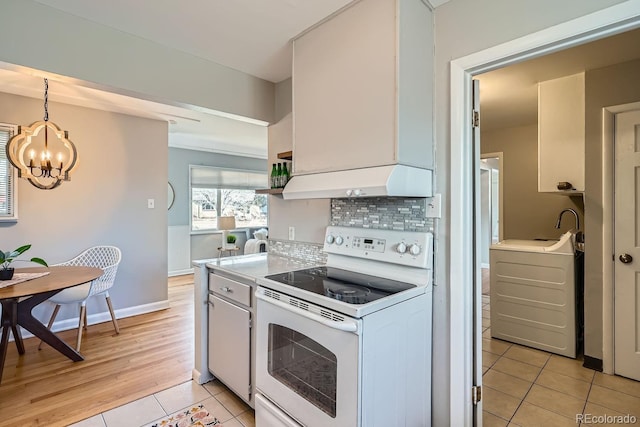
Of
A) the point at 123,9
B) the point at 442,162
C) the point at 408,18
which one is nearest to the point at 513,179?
the point at 442,162

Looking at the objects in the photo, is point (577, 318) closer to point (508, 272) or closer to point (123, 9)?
point (508, 272)

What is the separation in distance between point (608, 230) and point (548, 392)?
4.07 feet

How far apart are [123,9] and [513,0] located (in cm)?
196

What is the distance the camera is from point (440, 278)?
1.67 metres

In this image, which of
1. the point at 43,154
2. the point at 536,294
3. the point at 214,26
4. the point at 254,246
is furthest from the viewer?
the point at 254,246

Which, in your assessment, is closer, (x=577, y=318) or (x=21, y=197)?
(x=577, y=318)

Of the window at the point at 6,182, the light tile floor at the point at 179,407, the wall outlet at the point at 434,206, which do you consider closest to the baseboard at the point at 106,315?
the window at the point at 6,182

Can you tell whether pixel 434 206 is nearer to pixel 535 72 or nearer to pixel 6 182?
pixel 535 72

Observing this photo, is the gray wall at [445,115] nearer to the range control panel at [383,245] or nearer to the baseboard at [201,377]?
the range control panel at [383,245]

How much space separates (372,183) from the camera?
1506 millimetres

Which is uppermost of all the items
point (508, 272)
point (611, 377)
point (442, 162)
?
point (442, 162)

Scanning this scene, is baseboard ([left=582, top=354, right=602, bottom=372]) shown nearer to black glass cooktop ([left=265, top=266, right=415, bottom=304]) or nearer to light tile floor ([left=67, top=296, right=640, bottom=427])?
light tile floor ([left=67, top=296, right=640, bottom=427])

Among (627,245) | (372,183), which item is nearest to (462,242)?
(372,183)

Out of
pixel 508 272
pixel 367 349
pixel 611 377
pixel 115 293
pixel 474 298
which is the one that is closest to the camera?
pixel 367 349
